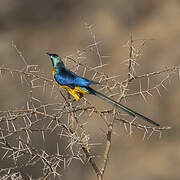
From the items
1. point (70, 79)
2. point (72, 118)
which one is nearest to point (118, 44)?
point (70, 79)

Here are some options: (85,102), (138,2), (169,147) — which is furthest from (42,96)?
(85,102)

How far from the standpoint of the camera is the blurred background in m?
6.52

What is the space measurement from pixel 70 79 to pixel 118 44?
5.30m

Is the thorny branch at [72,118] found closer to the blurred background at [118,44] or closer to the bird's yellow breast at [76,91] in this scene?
the bird's yellow breast at [76,91]

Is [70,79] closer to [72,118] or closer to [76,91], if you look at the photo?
[76,91]

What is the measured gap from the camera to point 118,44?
7562 millimetres

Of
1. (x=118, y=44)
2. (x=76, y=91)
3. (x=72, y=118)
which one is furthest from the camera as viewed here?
(x=118, y=44)

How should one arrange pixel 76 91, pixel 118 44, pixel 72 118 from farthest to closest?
pixel 118 44, pixel 76 91, pixel 72 118

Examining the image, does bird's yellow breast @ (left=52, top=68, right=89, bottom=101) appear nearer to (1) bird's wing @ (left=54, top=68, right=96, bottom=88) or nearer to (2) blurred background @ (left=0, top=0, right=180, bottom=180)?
(1) bird's wing @ (left=54, top=68, right=96, bottom=88)

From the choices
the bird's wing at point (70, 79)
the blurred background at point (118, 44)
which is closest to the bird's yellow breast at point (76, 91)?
the bird's wing at point (70, 79)

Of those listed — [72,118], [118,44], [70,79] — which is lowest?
[118,44]

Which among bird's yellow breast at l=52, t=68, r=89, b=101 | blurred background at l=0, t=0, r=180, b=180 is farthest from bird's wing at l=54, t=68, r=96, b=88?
blurred background at l=0, t=0, r=180, b=180

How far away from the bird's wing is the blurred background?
3.71 m

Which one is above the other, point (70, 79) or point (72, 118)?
point (70, 79)
